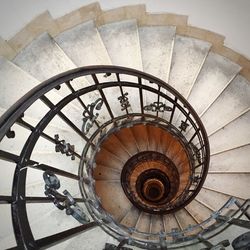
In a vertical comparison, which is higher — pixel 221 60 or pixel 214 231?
pixel 221 60

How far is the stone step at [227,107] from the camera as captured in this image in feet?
16.9

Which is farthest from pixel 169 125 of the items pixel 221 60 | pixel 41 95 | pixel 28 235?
pixel 28 235

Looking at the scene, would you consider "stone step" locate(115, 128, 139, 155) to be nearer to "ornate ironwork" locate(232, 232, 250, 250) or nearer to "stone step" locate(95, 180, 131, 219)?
"stone step" locate(95, 180, 131, 219)

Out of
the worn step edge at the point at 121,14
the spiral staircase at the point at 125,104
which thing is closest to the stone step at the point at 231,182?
the spiral staircase at the point at 125,104

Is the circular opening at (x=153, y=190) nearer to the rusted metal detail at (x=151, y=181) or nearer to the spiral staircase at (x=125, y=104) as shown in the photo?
the rusted metal detail at (x=151, y=181)

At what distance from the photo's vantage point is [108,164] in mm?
6754

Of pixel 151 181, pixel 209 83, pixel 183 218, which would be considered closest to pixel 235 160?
pixel 209 83

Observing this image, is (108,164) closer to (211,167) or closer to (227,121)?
(211,167)

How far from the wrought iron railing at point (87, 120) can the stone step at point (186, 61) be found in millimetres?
452

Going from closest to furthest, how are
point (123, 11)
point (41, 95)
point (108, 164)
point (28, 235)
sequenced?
point (28, 235)
point (41, 95)
point (123, 11)
point (108, 164)

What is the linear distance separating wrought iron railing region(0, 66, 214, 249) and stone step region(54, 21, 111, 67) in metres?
0.28

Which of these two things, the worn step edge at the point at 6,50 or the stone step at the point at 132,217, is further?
the stone step at the point at 132,217

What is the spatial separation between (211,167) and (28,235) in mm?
4081

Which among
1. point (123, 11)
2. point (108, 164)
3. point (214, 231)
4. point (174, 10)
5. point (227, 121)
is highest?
point (123, 11)
